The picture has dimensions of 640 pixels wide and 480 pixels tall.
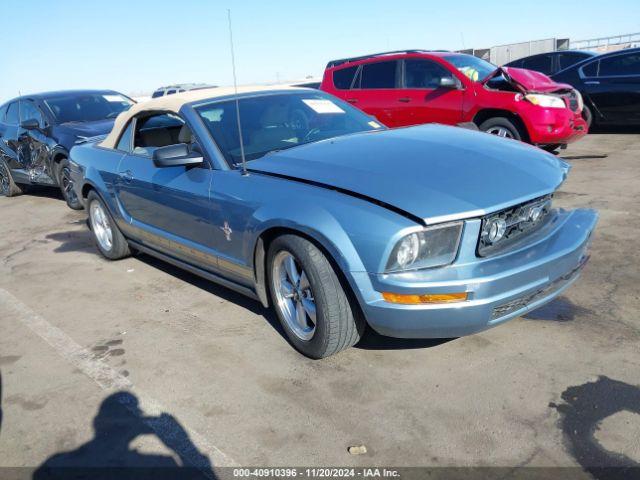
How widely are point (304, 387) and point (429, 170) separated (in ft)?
4.38

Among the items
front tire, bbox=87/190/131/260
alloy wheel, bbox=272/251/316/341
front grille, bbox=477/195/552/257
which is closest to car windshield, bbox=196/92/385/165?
alloy wheel, bbox=272/251/316/341

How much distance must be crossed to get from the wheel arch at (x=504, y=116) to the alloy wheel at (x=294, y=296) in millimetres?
5352

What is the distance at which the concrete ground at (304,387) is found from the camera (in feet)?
8.24

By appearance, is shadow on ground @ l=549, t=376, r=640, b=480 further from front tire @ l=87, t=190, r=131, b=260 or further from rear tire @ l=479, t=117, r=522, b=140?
rear tire @ l=479, t=117, r=522, b=140

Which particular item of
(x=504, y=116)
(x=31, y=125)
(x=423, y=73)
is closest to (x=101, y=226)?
(x=31, y=125)

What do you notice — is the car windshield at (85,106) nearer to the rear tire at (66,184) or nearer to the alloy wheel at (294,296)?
the rear tire at (66,184)

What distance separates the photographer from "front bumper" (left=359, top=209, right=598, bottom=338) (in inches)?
105

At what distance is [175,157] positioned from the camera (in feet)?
12.0

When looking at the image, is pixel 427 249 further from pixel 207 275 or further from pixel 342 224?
pixel 207 275

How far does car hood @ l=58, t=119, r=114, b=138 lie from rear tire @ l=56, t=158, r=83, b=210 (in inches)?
17.1

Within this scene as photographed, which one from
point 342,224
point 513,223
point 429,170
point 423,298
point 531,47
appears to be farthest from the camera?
point 531,47

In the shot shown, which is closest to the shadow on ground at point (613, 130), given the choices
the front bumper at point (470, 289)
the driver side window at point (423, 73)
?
the driver side window at point (423, 73)

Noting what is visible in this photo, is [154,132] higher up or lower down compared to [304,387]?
higher up

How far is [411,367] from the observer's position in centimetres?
313
